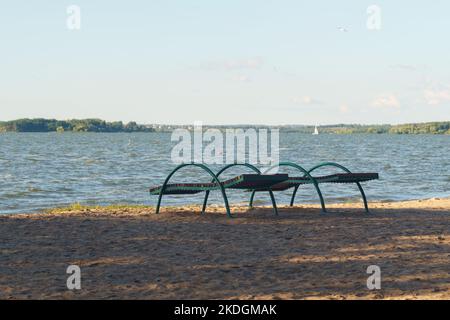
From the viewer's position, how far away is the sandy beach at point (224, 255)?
235 inches

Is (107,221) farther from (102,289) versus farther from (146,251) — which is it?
(102,289)

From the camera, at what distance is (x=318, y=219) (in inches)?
414

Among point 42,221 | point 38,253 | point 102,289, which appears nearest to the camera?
point 102,289

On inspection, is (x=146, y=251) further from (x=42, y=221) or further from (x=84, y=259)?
(x=42, y=221)

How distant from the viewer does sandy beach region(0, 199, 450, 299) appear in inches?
235

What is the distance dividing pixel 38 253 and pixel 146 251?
1208 millimetres

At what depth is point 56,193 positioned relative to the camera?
22938 mm

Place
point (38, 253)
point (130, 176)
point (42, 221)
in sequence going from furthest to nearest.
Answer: point (130, 176)
point (42, 221)
point (38, 253)

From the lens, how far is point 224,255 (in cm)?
752
